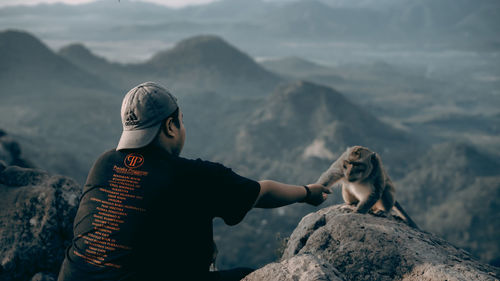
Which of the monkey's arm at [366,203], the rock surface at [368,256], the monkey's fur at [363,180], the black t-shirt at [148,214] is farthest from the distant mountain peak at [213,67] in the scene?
the black t-shirt at [148,214]

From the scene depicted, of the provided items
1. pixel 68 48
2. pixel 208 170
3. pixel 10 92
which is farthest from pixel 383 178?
pixel 68 48

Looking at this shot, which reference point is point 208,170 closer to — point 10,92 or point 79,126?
point 79,126

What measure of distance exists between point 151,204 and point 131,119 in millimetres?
652

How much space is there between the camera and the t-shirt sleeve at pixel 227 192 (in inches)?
108

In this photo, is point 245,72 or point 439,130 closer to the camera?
point 439,130

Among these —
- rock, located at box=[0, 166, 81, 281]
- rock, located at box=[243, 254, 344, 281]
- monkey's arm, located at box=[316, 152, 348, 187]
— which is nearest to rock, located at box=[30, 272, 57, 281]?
rock, located at box=[0, 166, 81, 281]

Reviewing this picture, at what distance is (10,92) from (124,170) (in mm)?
41590

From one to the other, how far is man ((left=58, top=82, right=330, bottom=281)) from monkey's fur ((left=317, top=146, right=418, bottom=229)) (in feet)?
7.46

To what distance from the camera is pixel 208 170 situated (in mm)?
2746

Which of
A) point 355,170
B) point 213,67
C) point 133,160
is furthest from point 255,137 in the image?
point 133,160

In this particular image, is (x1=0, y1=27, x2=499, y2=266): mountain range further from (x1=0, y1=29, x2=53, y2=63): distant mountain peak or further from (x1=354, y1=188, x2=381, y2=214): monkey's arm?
(x1=354, y1=188, x2=381, y2=214): monkey's arm

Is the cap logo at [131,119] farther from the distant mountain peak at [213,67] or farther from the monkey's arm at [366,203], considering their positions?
the distant mountain peak at [213,67]

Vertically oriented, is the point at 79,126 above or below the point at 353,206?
below

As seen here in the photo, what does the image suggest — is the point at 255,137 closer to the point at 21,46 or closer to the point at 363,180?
the point at 363,180
